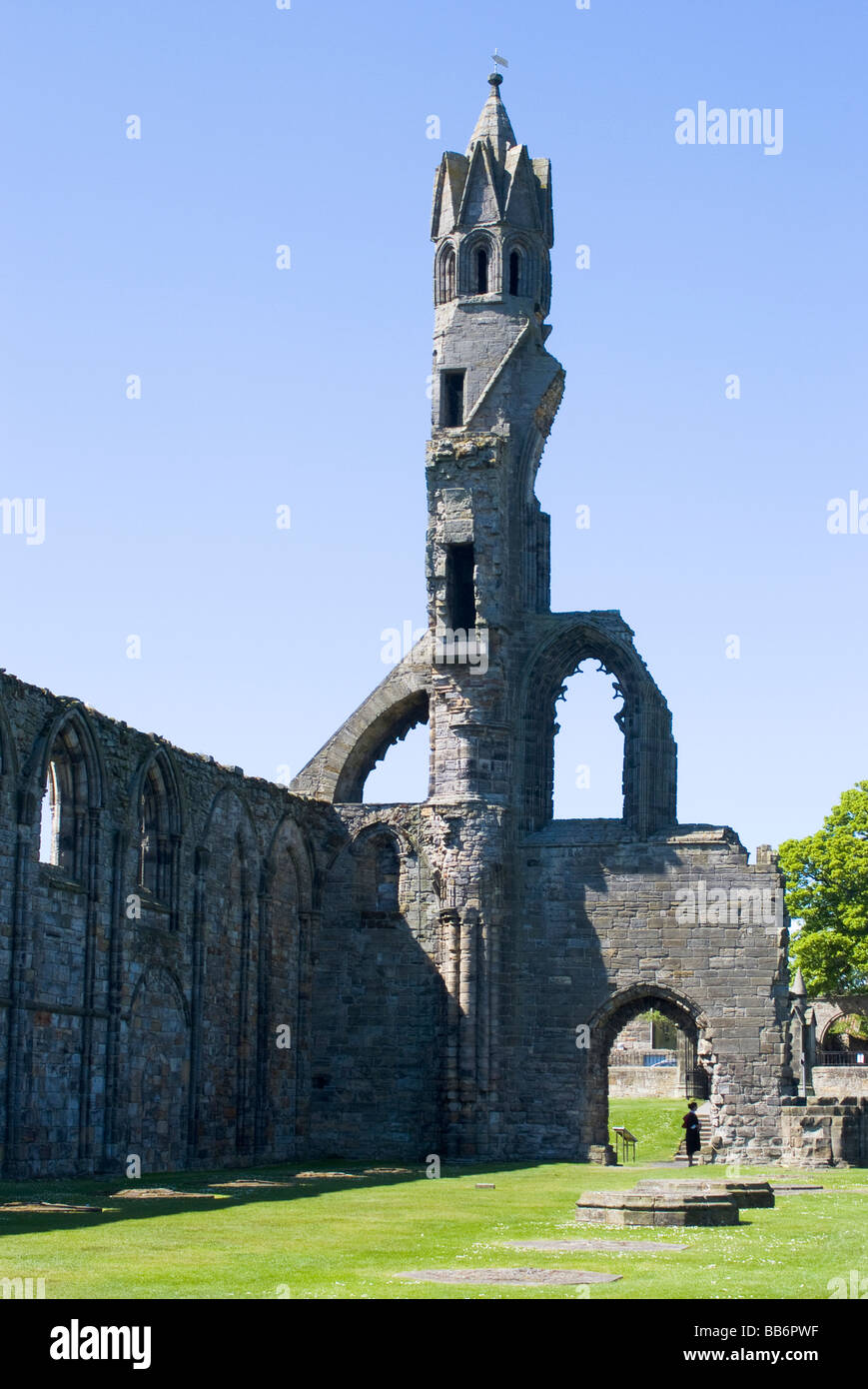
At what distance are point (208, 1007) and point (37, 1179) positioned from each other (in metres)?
6.78

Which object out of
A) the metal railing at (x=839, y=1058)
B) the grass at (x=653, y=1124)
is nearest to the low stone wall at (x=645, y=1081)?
the grass at (x=653, y=1124)

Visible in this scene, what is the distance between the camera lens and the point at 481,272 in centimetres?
4081

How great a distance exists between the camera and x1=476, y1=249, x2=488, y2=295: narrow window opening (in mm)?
40594

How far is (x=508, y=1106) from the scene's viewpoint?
121ft

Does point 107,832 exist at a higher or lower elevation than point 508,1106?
higher

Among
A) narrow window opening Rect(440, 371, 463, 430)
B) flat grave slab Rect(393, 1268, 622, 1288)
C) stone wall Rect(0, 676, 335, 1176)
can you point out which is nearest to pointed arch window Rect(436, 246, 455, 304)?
narrow window opening Rect(440, 371, 463, 430)

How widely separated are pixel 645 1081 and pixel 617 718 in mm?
23601

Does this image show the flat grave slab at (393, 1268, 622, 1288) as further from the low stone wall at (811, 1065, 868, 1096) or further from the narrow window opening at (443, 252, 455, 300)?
the low stone wall at (811, 1065, 868, 1096)

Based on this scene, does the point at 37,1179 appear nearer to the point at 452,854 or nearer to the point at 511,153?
the point at 452,854

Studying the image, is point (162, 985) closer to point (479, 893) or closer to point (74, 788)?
point (74, 788)

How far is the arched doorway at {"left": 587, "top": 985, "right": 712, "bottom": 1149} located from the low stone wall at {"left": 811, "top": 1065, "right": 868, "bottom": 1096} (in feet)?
13.6

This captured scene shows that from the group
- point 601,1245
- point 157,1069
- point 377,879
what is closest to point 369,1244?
A: point 601,1245

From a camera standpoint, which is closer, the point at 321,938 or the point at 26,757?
the point at 26,757
